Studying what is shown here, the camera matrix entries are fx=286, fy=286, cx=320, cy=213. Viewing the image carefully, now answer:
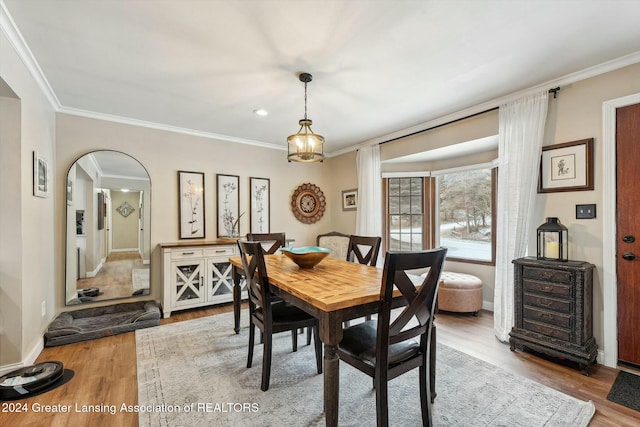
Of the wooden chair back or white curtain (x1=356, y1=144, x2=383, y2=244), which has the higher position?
white curtain (x1=356, y1=144, x2=383, y2=244)

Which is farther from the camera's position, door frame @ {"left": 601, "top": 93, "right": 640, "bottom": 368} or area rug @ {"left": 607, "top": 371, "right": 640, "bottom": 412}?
door frame @ {"left": 601, "top": 93, "right": 640, "bottom": 368}

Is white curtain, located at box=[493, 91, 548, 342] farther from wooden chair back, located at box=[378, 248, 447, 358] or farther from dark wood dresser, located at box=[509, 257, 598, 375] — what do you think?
wooden chair back, located at box=[378, 248, 447, 358]

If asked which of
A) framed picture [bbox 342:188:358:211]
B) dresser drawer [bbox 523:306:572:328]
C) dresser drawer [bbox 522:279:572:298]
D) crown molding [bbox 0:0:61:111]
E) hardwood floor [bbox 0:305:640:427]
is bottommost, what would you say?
hardwood floor [bbox 0:305:640:427]

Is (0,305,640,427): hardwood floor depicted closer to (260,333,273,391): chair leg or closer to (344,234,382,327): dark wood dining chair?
(260,333,273,391): chair leg

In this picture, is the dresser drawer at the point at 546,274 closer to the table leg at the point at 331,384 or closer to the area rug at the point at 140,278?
the table leg at the point at 331,384

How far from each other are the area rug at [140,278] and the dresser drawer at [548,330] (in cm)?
430

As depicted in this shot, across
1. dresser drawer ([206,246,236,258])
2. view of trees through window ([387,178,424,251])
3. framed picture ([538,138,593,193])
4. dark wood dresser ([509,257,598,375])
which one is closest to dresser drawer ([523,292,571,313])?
dark wood dresser ([509,257,598,375])

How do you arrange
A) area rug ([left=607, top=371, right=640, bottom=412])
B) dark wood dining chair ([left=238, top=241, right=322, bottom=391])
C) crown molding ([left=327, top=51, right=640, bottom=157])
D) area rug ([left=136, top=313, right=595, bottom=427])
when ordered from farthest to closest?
crown molding ([left=327, top=51, right=640, bottom=157])
dark wood dining chair ([left=238, top=241, right=322, bottom=391])
area rug ([left=607, top=371, right=640, bottom=412])
area rug ([left=136, top=313, right=595, bottom=427])

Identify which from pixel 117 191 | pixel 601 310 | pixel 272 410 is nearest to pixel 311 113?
pixel 117 191

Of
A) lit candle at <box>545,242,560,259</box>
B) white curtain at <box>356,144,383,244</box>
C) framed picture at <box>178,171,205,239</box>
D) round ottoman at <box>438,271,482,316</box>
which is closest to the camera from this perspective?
lit candle at <box>545,242,560,259</box>

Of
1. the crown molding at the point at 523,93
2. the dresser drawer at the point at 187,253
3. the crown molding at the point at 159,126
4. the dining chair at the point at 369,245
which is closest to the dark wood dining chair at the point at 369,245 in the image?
the dining chair at the point at 369,245

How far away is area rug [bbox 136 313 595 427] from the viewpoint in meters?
1.73

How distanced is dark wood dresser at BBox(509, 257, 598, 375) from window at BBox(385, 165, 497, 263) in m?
1.44

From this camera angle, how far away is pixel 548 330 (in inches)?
94.8
